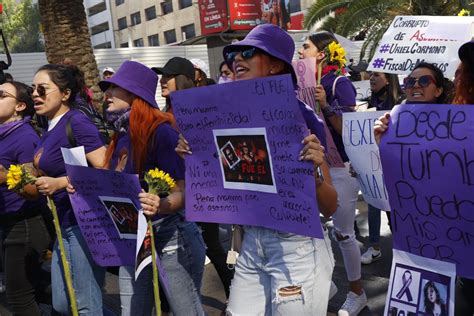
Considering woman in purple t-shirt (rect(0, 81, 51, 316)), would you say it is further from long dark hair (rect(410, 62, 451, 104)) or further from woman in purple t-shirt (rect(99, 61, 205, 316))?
long dark hair (rect(410, 62, 451, 104))

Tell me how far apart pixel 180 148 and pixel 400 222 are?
1.07 meters

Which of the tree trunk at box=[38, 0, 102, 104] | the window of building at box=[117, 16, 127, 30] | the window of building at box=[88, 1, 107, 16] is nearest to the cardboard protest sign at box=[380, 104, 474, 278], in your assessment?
the tree trunk at box=[38, 0, 102, 104]

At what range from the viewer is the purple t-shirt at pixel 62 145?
117 inches

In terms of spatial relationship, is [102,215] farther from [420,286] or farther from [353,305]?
[353,305]

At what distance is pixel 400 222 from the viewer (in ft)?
7.52

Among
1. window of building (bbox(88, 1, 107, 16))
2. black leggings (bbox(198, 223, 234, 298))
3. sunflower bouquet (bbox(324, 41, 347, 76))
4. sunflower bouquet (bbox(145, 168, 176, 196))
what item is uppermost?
window of building (bbox(88, 1, 107, 16))

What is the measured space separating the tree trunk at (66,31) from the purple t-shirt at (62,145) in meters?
5.30

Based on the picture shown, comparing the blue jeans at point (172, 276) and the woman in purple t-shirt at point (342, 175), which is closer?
the blue jeans at point (172, 276)

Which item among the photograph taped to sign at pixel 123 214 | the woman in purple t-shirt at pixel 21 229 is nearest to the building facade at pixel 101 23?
the woman in purple t-shirt at pixel 21 229

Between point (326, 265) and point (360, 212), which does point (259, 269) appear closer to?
point (326, 265)

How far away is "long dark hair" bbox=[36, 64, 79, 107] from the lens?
3.09 metres

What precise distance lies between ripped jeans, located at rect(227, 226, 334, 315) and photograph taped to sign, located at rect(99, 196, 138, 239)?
585 millimetres

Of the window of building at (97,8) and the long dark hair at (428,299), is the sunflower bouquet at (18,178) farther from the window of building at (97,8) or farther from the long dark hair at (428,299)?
the window of building at (97,8)

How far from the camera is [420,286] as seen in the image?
7.23 ft
